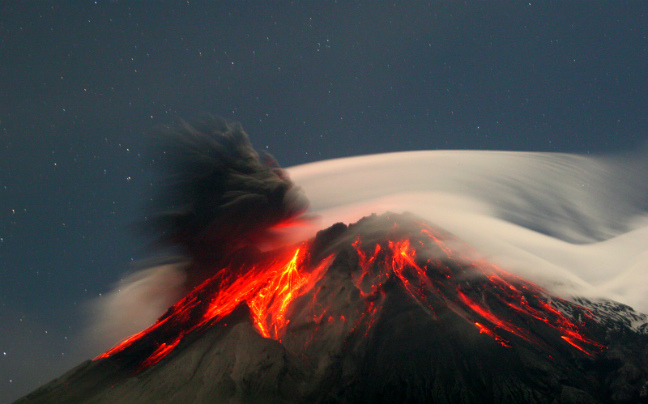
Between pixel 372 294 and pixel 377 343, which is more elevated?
pixel 372 294

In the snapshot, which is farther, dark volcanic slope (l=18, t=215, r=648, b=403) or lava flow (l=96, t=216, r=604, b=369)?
lava flow (l=96, t=216, r=604, b=369)

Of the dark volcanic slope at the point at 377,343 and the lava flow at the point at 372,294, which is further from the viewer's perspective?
the lava flow at the point at 372,294

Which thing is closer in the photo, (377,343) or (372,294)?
(377,343)

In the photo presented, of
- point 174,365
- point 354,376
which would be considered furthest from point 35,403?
point 354,376
